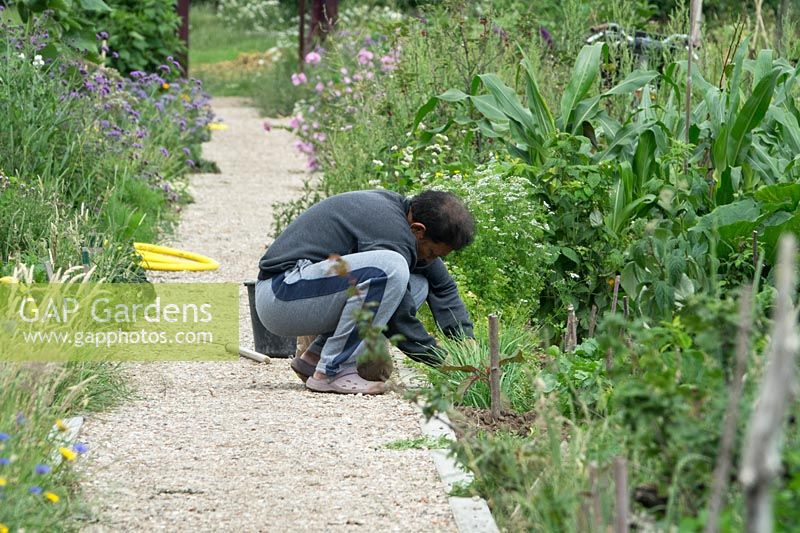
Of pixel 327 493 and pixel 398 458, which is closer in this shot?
pixel 327 493

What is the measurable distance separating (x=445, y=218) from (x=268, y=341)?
1368 mm

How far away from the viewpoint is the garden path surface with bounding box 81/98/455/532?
11.0 feet

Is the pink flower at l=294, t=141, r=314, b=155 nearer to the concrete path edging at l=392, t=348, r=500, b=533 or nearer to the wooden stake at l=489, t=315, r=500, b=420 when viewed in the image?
the concrete path edging at l=392, t=348, r=500, b=533

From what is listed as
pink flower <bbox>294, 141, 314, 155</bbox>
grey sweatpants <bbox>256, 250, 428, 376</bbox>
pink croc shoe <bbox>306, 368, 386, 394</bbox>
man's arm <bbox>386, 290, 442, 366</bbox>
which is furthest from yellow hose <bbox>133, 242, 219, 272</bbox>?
pink flower <bbox>294, 141, 314, 155</bbox>

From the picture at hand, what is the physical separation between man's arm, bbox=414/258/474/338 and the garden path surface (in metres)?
0.40

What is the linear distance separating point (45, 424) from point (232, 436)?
849mm

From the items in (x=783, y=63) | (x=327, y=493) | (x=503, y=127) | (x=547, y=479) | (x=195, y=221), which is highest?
(x=783, y=63)

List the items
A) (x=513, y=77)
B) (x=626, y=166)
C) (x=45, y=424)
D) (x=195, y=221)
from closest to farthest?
(x=45, y=424), (x=626, y=166), (x=513, y=77), (x=195, y=221)

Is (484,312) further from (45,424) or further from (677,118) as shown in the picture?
(45,424)

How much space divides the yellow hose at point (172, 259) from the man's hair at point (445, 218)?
2656mm

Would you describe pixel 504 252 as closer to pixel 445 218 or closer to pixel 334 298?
pixel 445 218

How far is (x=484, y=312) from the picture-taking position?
5.45 meters

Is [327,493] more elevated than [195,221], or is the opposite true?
[327,493]

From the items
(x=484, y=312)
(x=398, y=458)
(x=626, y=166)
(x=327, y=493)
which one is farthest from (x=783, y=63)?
(x=327, y=493)
